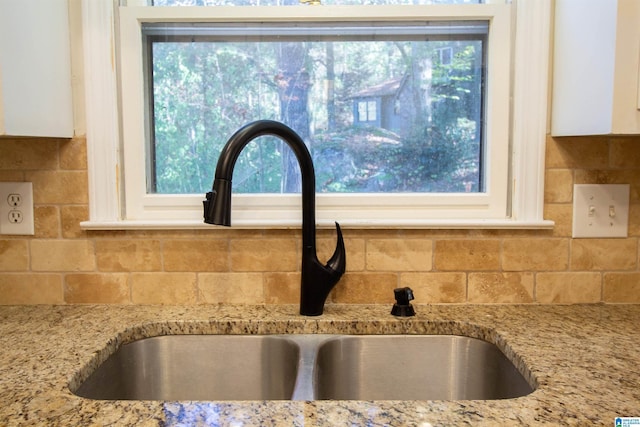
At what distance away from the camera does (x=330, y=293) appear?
1243 millimetres

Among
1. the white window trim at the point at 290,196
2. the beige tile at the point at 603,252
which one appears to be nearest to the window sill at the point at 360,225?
the white window trim at the point at 290,196

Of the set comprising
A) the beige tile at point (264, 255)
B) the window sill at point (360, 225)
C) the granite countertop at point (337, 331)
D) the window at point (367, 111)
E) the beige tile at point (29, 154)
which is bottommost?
the granite countertop at point (337, 331)

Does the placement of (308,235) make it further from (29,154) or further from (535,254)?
(29,154)

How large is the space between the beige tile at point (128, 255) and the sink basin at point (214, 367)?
21 cm

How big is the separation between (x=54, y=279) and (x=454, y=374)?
1.01 metres

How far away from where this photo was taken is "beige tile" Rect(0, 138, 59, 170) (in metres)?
1.21

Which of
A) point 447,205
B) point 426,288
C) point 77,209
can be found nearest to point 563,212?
A: point 447,205

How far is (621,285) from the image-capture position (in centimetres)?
124

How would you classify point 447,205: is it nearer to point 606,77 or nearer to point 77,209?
point 606,77

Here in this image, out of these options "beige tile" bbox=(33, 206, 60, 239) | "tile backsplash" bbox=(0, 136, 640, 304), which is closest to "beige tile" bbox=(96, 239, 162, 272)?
"tile backsplash" bbox=(0, 136, 640, 304)

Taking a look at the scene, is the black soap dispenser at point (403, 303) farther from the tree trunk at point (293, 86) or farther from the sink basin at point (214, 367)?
the tree trunk at point (293, 86)

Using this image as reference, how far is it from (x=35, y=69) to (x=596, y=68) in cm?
119

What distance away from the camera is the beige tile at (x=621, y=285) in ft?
4.06

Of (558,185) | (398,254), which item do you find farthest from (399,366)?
(558,185)
